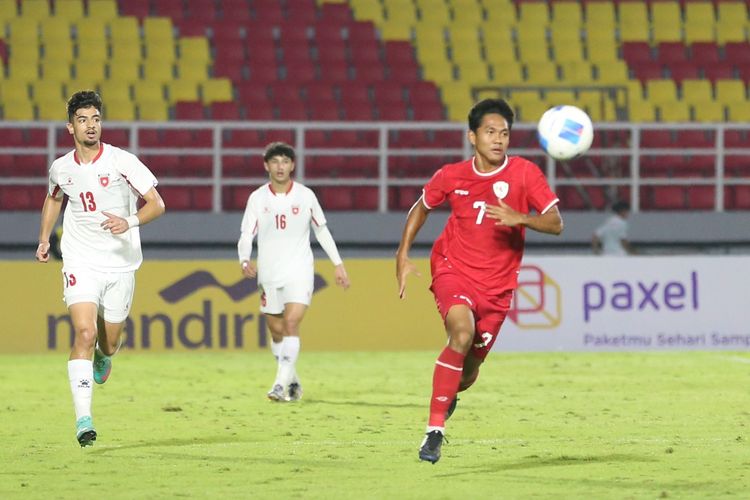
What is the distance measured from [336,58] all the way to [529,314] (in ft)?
24.4

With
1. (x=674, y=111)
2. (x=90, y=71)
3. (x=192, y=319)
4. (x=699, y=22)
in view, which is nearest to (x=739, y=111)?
(x=674, y=111)

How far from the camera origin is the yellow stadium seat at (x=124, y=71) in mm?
22928

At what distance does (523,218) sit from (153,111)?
15153 millimetres

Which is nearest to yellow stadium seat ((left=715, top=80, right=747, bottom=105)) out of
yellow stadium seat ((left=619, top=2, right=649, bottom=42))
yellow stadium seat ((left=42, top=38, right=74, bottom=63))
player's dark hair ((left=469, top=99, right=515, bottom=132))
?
yellow stadium seat ((left=619, top=2, right=649, bottom=42))

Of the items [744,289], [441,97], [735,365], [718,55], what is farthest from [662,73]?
[735,365]

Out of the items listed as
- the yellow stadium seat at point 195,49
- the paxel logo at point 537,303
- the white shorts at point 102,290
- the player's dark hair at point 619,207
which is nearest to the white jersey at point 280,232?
the white shorts at point 102,290

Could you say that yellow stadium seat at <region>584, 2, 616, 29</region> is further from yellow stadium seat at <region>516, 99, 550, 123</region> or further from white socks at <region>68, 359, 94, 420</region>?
white socks at <region>68, 359, 94, 420</region>

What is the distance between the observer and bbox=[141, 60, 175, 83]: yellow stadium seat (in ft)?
75.7

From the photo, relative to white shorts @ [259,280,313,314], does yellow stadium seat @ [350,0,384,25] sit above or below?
above

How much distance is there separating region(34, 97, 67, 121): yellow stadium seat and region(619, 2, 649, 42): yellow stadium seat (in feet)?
31.2

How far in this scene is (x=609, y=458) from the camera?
871 cm

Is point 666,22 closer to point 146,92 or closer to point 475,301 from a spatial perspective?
point 146,92

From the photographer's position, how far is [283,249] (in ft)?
41.9

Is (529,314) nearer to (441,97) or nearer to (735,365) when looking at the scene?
(735,365)
